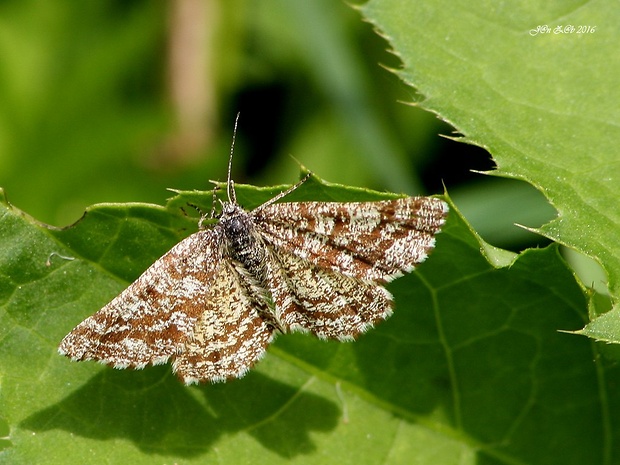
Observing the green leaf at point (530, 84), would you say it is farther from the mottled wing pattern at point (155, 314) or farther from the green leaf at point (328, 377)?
the mottled wing pattern at point (155, 314)

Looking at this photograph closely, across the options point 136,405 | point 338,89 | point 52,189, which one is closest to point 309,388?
point 136,405

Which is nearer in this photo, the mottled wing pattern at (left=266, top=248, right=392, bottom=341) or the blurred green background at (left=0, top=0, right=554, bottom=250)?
the mottled wing pattern at (left=266, top=248, right=392, bottom=341)

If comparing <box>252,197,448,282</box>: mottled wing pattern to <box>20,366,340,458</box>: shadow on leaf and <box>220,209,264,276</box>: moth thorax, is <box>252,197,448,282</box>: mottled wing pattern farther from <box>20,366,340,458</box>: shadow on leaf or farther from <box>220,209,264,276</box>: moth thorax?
A: <box>20,366,340,458</box>: shadow on leaf

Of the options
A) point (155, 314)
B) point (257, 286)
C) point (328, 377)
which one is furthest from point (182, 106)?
point (328, 377)

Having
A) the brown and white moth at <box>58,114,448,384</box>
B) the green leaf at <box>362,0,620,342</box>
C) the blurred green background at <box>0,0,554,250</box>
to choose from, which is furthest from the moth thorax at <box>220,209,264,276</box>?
the blurred green background at <box>0,0,554,250</box>

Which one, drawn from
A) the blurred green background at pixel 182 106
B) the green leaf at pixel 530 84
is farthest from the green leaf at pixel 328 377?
the blurred green background at pixel 182 106

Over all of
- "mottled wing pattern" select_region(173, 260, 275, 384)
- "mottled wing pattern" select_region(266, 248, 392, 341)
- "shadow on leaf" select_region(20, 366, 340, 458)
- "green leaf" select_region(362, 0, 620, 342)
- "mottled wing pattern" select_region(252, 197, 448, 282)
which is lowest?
"shadow on leaf" select_region(20, 366, 340, 458)

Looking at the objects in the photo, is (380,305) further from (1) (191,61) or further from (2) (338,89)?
(1) (191,61)

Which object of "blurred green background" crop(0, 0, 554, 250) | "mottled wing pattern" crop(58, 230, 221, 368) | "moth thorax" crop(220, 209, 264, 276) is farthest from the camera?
"blurred green background" crop(0, 0, 554, 250)
